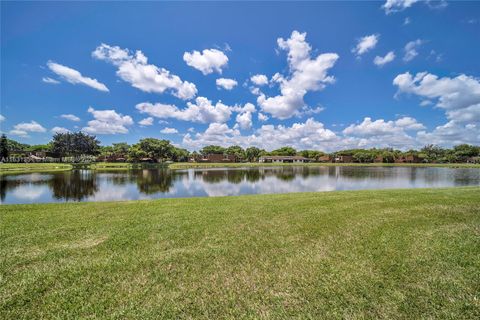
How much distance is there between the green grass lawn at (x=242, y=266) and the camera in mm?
3283

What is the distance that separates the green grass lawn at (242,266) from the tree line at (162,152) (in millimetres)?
Answer: 75316

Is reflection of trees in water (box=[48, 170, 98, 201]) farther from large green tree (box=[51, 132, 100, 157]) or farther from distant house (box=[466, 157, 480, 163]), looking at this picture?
distant house (box=[466, 157, 480, 163])

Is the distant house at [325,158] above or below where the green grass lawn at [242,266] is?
above

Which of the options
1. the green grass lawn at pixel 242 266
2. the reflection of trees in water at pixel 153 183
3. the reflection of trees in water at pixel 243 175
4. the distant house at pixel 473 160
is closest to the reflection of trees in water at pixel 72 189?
the reflection of trees in water at pixel 153 183

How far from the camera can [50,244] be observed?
555cm

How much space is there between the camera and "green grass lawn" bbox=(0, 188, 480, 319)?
3283 mm

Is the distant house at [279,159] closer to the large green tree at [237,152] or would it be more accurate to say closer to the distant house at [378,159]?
the large green tree at [237,152]

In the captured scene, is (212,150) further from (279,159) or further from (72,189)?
(72,189)

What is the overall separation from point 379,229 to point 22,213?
13227 millimetres

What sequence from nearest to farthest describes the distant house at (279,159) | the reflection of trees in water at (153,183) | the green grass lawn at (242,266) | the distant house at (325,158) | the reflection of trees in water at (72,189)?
1. the green grass lawn at (242,266)
2. the reflection of trees in water at (72,189)
3. the reflection of trees in water at (153,183)
4. the distant house at (279,159)
5. the distant house at (325,158)

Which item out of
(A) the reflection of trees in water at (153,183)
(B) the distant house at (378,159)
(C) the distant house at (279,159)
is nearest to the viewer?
(A) the reflection of trees in water at (153,183)

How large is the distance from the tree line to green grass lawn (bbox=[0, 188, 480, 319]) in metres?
75.3

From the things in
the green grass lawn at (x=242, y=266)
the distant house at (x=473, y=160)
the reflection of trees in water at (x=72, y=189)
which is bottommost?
the reflection of trees in water at (x=72, y=189)

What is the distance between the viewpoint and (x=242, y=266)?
4508mm
